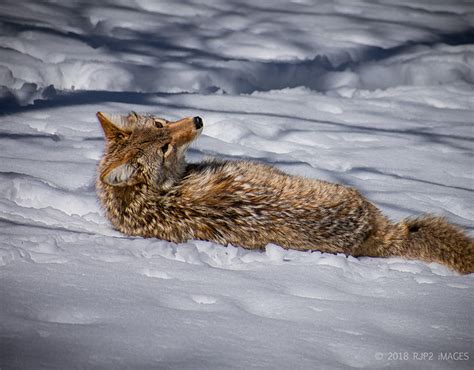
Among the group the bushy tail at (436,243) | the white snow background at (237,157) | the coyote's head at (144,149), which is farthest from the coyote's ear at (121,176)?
the bushy tail at (436,243)

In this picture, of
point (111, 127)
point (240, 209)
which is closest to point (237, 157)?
point (111, 127)

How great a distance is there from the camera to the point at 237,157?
6270mm

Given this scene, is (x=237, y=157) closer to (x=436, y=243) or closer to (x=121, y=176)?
(x=121, y=176)

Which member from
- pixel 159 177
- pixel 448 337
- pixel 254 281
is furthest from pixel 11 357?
pixel 159 177

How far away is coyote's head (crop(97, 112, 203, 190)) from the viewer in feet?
14.5

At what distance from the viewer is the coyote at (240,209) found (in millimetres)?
4297

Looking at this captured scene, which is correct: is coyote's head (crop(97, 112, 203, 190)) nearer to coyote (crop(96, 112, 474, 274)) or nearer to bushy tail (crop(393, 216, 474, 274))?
coyote (crop(96, 112, 474, 274))

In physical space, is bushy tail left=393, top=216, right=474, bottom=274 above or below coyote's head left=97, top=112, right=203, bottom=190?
below

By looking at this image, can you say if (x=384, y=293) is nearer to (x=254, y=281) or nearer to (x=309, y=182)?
(x=254, y=281)

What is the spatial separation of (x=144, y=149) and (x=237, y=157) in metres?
1.79

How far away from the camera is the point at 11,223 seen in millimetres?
4281

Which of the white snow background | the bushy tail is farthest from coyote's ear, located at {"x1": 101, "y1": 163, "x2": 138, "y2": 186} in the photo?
the bushy tail

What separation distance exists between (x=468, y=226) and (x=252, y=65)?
15.9 ft

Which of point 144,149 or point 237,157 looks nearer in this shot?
point 144,149
